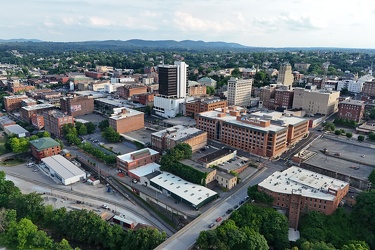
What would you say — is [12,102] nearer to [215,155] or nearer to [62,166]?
[62,166]

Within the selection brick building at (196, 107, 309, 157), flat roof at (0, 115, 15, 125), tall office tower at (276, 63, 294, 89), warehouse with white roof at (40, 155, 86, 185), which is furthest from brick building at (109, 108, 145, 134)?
tall office tower at (276, 63, 294, 89)

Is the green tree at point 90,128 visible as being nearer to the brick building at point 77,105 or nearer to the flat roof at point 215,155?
the brick building at point 77,105

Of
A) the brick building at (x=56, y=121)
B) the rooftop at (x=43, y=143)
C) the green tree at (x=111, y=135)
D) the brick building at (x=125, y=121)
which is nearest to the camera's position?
the rooftop at (x=43, y=143)

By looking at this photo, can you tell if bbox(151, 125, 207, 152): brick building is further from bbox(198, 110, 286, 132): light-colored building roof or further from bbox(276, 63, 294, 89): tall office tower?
bbox(276, 63, 294, 89): tall office tower

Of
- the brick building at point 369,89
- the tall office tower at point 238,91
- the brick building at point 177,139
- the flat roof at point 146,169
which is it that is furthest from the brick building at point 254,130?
the brick building at point 369,89

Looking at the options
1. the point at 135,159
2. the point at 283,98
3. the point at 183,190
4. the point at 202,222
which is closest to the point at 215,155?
the point at 183,190

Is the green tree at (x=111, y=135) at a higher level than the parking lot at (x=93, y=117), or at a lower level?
higher
